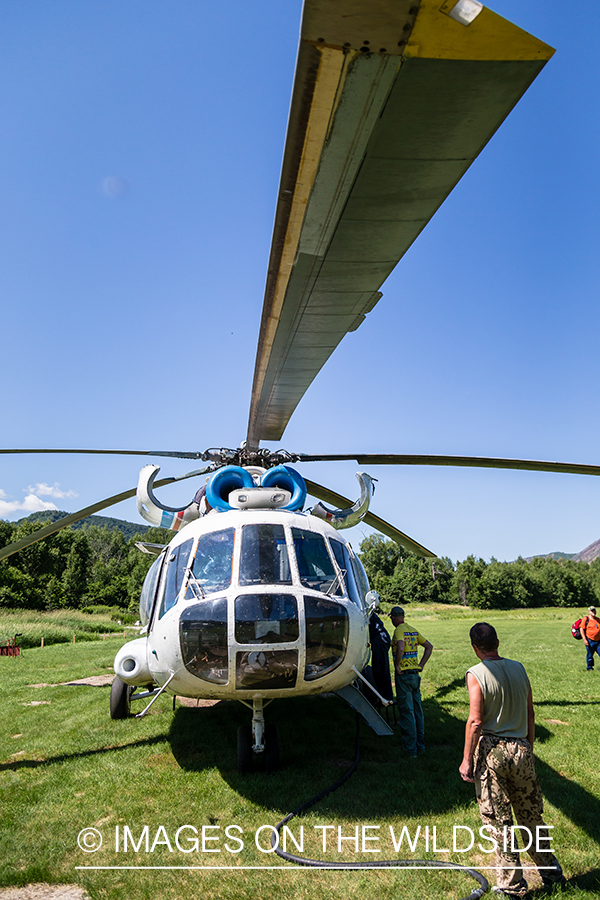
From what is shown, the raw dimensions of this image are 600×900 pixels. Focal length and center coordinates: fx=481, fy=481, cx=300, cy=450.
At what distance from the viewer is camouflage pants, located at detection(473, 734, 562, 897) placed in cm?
299

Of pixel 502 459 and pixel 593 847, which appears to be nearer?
pixel 593 847

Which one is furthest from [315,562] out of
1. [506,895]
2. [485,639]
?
[506,895]

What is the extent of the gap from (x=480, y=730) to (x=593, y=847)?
146 cm

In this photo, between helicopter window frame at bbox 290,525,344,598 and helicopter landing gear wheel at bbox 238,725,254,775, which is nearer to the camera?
helicopter window frame at bbox 290,525,344,598

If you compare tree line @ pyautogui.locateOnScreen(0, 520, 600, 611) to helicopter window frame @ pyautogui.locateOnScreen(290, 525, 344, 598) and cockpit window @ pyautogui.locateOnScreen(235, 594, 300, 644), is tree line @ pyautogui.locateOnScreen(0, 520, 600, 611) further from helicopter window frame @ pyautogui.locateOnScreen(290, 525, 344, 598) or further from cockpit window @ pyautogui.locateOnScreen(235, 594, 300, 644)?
cockpit window @ pyautogui.locateOnScreen(235, 594, 300, 644)

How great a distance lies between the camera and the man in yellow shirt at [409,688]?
18.0 feet

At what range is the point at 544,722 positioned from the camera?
673cm

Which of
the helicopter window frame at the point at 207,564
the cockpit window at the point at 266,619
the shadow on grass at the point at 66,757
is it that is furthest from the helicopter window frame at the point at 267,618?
the shadow on grass at the point at 66,757

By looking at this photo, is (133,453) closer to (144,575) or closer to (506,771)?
(506,771)

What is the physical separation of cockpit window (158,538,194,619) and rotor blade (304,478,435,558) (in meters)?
2.58

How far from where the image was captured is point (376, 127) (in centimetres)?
167

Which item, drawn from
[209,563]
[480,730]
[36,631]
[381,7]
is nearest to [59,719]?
[209,563]

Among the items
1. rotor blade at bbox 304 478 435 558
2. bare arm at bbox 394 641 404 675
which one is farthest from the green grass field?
rotor blade at bbox 304 478 435 558

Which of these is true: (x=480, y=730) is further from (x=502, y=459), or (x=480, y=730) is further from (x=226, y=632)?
(x=502, y=459)
